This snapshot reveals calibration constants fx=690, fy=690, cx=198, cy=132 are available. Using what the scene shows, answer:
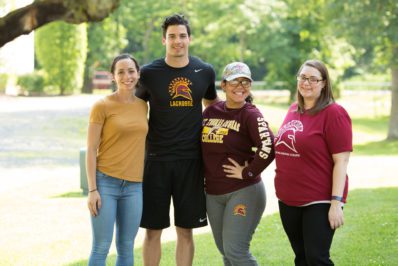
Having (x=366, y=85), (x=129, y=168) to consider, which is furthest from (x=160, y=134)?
(x=366, y=85)

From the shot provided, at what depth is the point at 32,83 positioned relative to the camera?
130 feet

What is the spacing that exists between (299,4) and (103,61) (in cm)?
2524

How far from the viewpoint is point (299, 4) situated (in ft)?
77.6

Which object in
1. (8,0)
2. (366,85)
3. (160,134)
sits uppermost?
(8,0)

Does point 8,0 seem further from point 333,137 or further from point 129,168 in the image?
point 333,137

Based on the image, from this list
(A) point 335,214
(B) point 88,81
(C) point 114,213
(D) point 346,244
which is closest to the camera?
(A) point 335,214

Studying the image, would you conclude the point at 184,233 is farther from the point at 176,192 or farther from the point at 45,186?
the point at 45,186

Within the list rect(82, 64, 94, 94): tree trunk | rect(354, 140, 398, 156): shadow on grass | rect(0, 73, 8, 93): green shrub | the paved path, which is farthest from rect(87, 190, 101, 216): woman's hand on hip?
rect(82, 64, 94, 94): tree trunk

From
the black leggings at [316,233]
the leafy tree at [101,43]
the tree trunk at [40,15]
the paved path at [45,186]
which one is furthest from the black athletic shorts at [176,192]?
the leafy tree at [101,43]

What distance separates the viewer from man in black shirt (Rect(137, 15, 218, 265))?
17.8 ft

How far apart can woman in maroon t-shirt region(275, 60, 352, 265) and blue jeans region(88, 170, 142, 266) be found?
1157mm

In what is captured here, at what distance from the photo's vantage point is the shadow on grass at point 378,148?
976 inches

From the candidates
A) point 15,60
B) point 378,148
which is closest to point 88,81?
point 15,60

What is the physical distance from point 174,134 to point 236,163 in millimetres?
572
